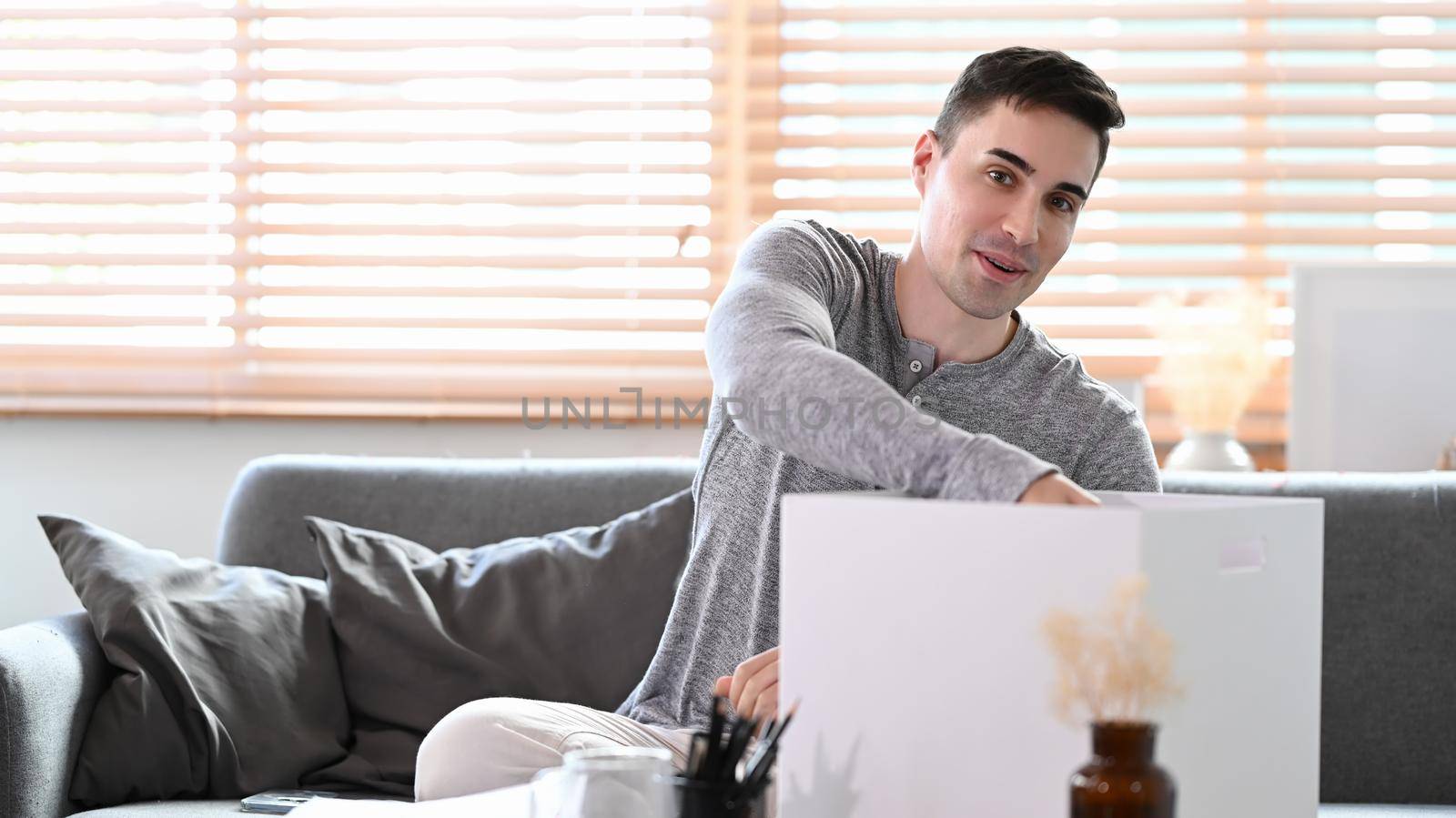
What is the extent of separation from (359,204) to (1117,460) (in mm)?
1643

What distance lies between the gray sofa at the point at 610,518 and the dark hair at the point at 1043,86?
67 centimetres

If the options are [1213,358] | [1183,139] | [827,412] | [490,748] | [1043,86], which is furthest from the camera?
[1183,139]

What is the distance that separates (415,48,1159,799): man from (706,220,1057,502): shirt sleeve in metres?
0.06

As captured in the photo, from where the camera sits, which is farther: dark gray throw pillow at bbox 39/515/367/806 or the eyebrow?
dark gray throw pillow at bbox 39/515/367/806

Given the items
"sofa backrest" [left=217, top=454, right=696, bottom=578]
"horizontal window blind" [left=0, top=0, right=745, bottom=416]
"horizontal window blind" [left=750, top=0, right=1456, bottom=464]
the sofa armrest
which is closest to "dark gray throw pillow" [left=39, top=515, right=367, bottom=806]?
the sofa armrest

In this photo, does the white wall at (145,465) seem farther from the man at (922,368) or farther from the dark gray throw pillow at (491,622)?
the man at (922,368)

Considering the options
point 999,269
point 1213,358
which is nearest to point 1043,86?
point 999,269

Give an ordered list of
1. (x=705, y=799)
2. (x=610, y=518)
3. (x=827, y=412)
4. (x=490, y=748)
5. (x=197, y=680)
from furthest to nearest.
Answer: (x=610, y=518)
(x=197, y=680)
(x=490, y=748)
(x=827, y=412)
(x=705, y=799)

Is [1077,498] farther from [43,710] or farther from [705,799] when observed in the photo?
[43,710]

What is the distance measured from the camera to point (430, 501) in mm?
1962

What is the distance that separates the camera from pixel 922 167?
1579mm

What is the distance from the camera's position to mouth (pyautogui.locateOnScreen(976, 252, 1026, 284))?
144cm

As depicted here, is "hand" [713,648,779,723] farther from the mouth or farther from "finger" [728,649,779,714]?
the mouth

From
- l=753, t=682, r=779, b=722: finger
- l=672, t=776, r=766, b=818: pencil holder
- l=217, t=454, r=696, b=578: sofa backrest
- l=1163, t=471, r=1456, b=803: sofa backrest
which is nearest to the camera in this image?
l=672, t=776, r=766, b=818: pencil holder
